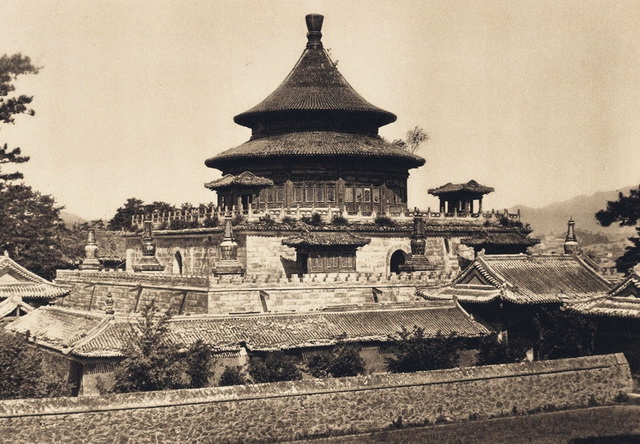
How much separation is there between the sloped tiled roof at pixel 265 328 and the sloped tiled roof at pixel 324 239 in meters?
8.35

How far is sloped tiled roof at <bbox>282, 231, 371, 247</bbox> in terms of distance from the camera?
4097 cm

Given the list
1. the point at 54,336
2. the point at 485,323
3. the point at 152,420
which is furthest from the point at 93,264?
the point at 152,420

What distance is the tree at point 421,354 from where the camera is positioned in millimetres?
27734

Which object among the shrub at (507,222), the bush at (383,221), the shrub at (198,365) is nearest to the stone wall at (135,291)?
the shrub at (198,365)

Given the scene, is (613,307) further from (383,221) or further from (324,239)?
(383,221)

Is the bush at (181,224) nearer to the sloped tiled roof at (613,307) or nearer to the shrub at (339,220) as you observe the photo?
the shrub at (339,220)

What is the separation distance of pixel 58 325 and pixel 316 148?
18.8m

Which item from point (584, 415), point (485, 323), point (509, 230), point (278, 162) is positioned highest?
point (278, 162)

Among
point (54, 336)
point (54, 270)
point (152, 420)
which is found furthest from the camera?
point (54, 270)

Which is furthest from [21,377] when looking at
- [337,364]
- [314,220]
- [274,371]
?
[314,220]

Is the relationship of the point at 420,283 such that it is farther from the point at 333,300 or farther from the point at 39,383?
the point at 39,383

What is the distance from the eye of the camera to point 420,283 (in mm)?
40281

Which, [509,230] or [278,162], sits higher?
[278,162]

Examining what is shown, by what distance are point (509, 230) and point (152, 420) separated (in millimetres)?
29957
